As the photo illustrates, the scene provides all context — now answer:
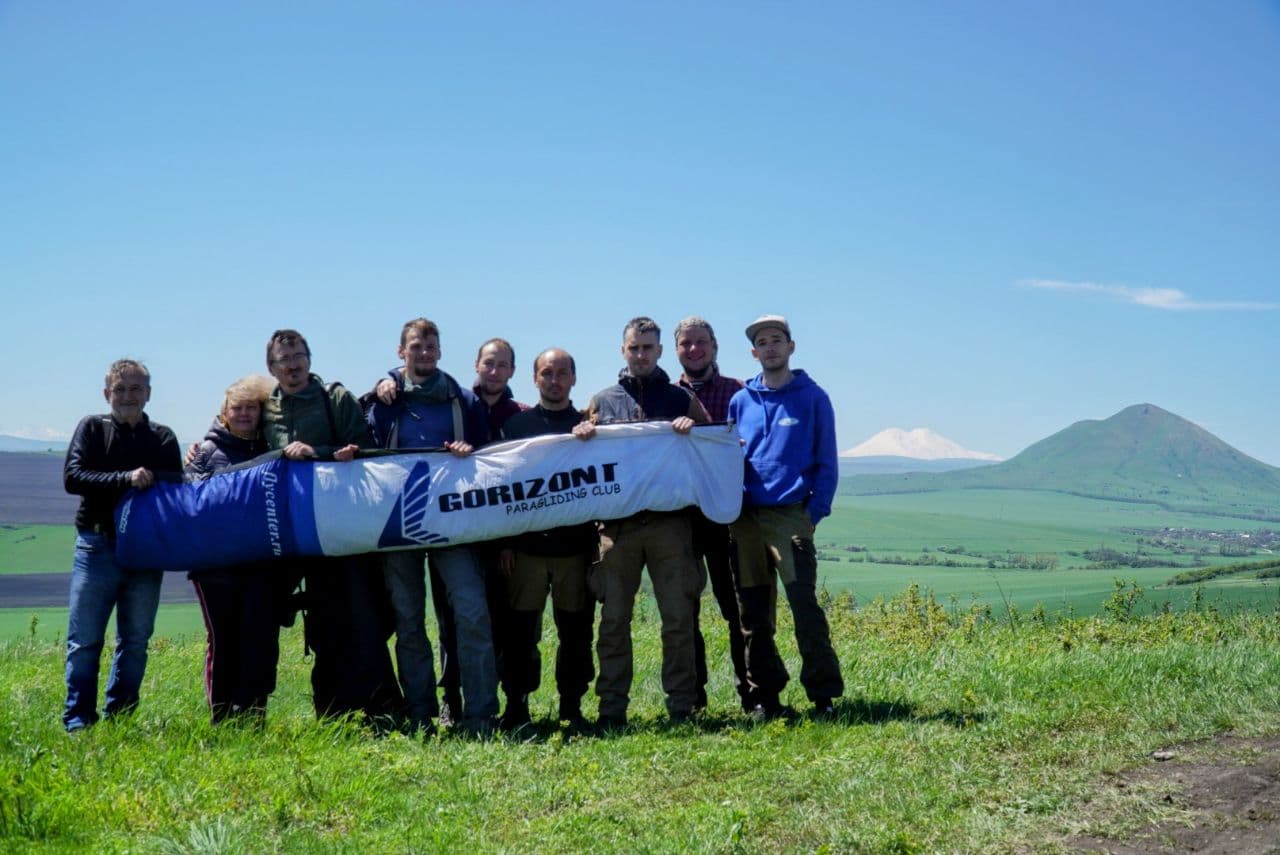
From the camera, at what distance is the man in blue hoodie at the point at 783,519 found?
6676 mm

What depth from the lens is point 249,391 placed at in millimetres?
6996

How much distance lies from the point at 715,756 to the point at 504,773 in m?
1.13

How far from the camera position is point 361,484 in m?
6.86

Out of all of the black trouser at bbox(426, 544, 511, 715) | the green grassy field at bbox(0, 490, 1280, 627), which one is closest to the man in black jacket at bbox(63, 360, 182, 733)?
the black trouser at bbox(426, 544, 511, 715)

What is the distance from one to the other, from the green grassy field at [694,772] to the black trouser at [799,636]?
10.5 inches

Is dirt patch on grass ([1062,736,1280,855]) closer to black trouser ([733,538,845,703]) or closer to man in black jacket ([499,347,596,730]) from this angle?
black trouser ([733,538,845,703])

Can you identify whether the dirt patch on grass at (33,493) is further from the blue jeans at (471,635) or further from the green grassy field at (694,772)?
the green grassy field at (694,772)

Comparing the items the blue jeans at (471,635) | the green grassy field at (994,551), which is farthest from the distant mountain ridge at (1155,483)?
the blue jeans at (471,635)

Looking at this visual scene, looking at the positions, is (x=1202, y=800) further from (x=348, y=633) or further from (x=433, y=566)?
(x=348, y=633)

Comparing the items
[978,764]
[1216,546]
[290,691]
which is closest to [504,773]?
[978,764]

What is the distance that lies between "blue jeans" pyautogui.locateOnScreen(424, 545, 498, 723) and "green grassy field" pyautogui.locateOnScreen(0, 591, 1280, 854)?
389 millimetres

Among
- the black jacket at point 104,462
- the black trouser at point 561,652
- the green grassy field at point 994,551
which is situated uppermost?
the black jacket at point 104,462

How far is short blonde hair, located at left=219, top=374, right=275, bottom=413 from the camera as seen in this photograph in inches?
275

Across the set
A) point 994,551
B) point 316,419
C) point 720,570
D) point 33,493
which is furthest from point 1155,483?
point 316,419
